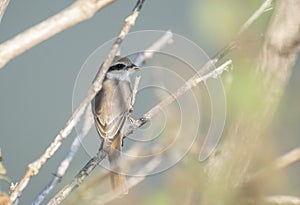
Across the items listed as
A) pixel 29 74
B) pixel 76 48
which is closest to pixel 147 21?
pixel 76 48

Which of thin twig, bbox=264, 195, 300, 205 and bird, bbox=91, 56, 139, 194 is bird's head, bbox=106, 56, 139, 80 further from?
thin twig, bbox=264, 195, 300, 205

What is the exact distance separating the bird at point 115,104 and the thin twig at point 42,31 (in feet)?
4.65

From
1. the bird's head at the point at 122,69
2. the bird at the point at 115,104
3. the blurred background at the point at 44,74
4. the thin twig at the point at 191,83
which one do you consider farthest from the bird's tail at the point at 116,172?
the blurred background at the point at 44,74

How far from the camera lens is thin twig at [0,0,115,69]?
1.48ft

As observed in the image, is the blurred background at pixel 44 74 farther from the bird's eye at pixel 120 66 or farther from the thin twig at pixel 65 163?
the thin twig at pixel 65 163

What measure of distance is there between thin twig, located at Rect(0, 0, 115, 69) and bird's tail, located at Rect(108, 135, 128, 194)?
21cm

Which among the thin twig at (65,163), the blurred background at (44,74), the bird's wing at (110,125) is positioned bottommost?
the thin twig at (65,163)

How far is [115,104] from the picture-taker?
2.07 meters

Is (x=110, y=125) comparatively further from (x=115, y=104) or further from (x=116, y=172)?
(x=116, y=172)

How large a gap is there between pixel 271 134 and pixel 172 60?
34 centimetres

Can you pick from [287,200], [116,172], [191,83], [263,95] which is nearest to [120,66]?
[116,172]

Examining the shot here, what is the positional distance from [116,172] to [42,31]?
58 centimetres

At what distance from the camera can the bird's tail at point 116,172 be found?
82 centimetres

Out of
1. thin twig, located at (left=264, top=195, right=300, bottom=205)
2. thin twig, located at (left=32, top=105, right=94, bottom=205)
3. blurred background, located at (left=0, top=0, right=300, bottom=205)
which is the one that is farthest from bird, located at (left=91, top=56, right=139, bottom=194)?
thin twig, located at (left=264, top=195, right=300, bottom=205)
